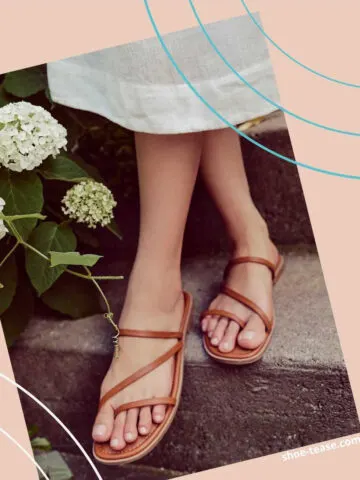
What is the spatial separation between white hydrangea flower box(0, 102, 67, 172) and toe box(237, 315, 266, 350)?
36 cm

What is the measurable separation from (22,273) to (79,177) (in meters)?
0.17

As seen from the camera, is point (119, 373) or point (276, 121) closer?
point (119, 373)

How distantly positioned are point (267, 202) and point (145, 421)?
401mm

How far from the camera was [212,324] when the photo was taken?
2.65 ft

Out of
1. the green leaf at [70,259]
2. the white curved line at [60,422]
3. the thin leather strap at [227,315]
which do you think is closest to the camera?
the green leaf at [70,259]

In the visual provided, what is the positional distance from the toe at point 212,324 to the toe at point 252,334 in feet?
0.14

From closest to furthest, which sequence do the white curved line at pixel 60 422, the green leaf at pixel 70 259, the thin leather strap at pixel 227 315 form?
1. the green leaf at pixel 70 259
2. the white curved line at pixel 60 422
3. the thin leather strap at pixel 227 315

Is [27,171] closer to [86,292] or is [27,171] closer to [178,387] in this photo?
[86,292]

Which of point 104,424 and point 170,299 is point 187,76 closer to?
point 170,299

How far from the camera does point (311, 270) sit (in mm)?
847

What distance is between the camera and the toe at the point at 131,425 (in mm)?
723


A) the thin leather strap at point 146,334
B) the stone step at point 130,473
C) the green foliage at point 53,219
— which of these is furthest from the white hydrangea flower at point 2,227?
the stone step at point 130,473

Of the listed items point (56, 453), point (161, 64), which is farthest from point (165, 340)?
point (161, 64)

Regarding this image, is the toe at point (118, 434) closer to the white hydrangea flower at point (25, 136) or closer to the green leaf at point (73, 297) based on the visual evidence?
the green leaf at point (73, 297)
